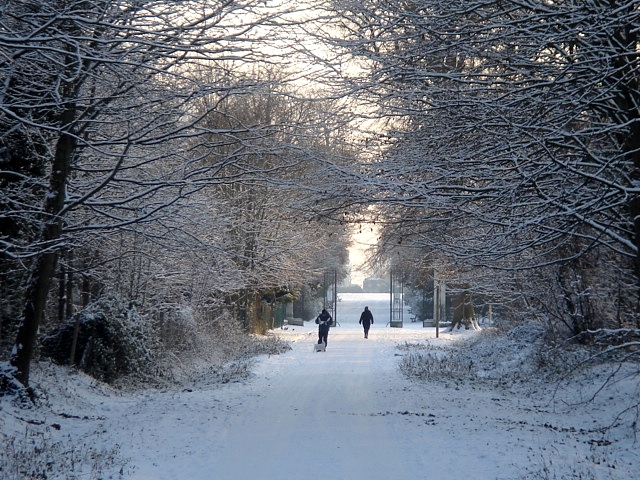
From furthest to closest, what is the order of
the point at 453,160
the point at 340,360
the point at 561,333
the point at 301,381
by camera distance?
the point at 340,360
the point at 561,333
the point at 301,381
the point at 453,160

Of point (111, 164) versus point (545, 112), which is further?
point (111, 164)

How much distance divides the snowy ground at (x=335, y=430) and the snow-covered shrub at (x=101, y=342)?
4.24ft

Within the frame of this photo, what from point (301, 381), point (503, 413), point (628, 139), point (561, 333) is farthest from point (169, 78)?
point (561, 333)

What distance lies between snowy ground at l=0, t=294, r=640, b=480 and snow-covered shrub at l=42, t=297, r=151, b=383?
1.29 metres

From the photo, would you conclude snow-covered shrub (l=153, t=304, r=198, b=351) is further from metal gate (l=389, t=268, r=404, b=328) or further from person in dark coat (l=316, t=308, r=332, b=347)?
metal gate (l=389, t=268, r=404, b=328)

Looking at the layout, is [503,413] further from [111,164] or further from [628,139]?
[111,164]

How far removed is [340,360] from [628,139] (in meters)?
16.2

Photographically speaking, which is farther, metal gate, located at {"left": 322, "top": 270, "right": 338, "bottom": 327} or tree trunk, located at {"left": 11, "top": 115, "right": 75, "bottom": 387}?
metal gate, located at {"left": 322, "top": 270, "right": 338, "bottom": 327}

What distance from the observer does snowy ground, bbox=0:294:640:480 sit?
8586 mm

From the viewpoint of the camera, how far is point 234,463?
887cm

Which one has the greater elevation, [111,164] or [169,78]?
[169,78]

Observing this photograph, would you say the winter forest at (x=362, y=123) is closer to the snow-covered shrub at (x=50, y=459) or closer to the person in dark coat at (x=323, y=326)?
the snow-covered shrub at (x=50, y=459)

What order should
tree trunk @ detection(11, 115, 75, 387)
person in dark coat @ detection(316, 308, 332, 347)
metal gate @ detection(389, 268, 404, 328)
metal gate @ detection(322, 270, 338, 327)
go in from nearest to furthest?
tree trunk @ detection(11, 115, 75, 387)
person in dark coat @ detection(316, 308, 332, 347)
metal gate @ detection(389, 268, 404, 328)
metal gate @ detection(322, 270, 338, 327)

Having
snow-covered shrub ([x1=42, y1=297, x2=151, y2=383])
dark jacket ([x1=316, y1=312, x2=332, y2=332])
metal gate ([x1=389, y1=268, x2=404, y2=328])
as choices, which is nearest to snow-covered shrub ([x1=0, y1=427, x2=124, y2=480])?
snow-covered shrub ([x1=42, y1=297, x2=151, y2=383])
